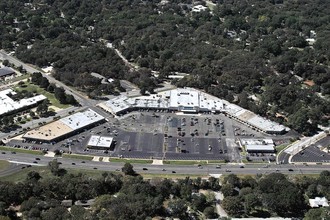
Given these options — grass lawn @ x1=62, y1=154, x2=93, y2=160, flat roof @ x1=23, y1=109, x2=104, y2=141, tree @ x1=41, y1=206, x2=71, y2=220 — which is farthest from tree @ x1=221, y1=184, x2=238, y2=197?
flat roof @ x1=23, y1=109, x2=104, y2=141

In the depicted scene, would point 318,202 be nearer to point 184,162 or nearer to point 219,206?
point 219,206

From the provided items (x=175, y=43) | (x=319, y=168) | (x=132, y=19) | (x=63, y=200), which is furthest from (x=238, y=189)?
(x=132, y=19)

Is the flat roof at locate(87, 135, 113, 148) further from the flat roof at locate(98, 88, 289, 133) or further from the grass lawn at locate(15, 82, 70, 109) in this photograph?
the grass lawn at locate(15, 82, 70, 109)

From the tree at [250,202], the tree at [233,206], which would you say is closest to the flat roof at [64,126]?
the tree at [233,206]

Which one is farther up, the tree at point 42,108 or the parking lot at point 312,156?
the tree at point 42,108

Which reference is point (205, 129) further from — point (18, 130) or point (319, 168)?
point (18, 130)

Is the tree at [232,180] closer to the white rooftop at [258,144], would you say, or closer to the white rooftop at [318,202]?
the white rooftop at [318,202]
